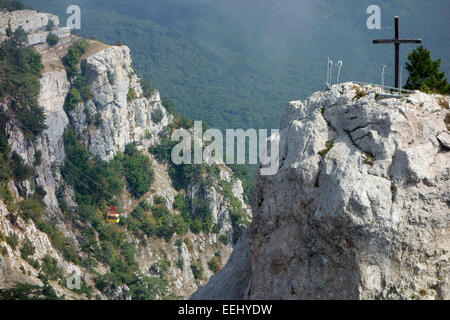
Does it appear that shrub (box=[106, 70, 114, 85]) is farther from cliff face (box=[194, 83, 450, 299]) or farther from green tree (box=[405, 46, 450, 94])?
cliff face (box=[194, 83, 450, 299])

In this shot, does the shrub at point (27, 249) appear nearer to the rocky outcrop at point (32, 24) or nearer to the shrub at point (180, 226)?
the shrub at point (180, 226)

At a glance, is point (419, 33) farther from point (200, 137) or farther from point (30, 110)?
point (30, 110)

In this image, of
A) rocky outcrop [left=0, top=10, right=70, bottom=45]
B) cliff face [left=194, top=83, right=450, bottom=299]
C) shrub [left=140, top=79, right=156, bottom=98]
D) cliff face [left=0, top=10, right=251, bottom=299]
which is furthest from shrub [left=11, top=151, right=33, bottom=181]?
cliff face [left=194, top=83, right=450, bottom=299]

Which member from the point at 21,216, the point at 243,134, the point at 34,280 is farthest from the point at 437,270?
the point at 243,134

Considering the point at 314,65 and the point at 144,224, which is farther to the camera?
the point at 314,65

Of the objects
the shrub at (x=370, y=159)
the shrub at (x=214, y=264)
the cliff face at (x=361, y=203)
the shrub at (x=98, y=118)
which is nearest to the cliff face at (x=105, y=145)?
the shrub at (x=98, y=118)

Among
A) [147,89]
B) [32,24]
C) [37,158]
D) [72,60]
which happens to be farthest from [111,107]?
[32,24]
